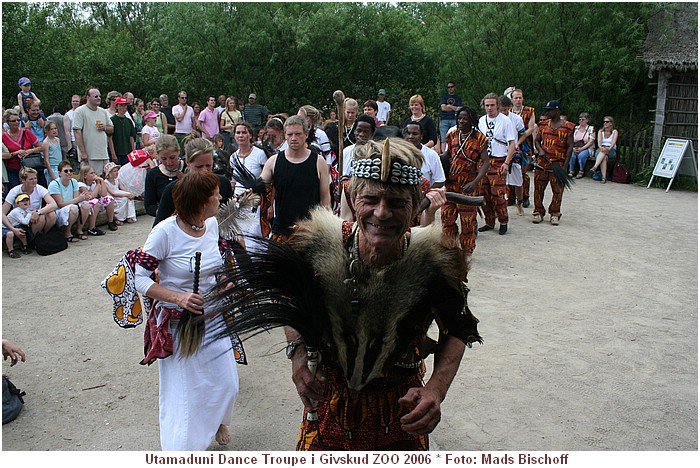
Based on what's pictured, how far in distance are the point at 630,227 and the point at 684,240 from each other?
3.33 ft

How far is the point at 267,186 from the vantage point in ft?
19.6

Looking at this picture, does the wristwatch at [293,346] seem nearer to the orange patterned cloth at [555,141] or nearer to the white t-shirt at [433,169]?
the white t-shirt at [433,169]

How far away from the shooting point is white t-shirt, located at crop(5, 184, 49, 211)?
9055 mm

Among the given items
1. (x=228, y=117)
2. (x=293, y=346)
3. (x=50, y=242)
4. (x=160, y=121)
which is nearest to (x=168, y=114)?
(x=160, y=121)

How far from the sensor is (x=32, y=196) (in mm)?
9258

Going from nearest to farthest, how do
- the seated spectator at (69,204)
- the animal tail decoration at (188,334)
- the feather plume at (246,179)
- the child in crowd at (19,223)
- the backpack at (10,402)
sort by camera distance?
1. the animal tail decoration at (188,334)
2. the backpack at (10,402)
3. the feather plume at (246,179)
4. the child in crowd at (19,223)
5. the seated spectator at (69,204)

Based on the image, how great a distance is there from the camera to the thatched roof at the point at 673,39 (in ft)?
52.0

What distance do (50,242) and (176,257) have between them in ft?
20.3

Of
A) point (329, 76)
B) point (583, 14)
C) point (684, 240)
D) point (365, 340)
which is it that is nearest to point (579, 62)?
point (583, 14)

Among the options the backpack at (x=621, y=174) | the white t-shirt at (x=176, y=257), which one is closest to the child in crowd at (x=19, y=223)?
the white t-shirt at (x=176, y=257)

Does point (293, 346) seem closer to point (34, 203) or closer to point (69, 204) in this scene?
point (34, 203)

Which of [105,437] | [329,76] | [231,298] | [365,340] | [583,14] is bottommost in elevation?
[105,437]

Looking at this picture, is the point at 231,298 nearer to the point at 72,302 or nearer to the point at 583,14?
the point at 72,302

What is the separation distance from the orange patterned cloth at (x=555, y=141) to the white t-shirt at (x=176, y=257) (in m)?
8.08
